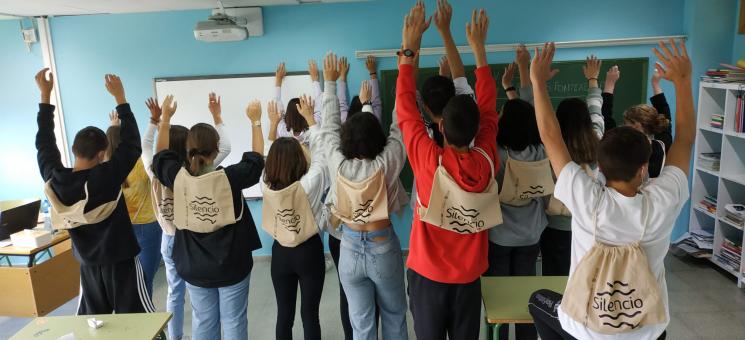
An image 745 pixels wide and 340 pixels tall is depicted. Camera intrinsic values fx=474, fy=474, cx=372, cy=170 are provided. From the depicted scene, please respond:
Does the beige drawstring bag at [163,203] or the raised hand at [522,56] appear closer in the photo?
the raised hand at [522,56]

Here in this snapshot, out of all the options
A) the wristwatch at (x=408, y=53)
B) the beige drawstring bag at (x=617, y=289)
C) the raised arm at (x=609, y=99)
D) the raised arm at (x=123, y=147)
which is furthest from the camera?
the raised arm at (x=609, y=99)

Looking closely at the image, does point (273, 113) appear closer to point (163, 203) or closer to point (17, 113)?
point (163, 203)

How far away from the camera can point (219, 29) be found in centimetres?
371

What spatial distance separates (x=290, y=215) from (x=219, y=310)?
29.4 inches

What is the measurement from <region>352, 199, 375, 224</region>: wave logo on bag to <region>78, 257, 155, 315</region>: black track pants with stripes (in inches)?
52.6

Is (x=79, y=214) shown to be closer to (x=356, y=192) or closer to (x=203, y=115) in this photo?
(x=356, y=192)

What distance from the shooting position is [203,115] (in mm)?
4566

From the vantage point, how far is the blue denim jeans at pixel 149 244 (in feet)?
10.6

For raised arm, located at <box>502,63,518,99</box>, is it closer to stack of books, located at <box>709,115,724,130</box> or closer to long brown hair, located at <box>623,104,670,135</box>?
long brown hair, located at <box>623,104,670,135</box>

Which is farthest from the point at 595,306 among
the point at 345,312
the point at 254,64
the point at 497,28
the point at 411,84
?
the point at 254,64

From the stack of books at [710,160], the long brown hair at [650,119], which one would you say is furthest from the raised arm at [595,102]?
the stack of books at [710,160]

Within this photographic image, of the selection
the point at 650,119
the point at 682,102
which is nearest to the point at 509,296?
the point at 682,102

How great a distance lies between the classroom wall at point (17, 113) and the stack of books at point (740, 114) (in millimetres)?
6273

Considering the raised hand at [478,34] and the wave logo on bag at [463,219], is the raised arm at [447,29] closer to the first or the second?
the raised hand at [478,34]
